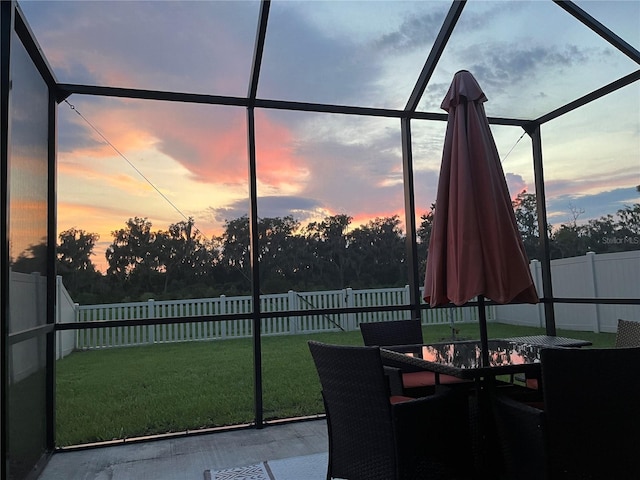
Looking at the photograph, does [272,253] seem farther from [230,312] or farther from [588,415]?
[588,415]

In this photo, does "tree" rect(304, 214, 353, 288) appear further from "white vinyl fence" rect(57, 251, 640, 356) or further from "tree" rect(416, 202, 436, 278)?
"tree" rect(416, 202, 436, 278)

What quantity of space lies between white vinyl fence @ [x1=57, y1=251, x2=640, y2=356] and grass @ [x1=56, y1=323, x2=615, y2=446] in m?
0.14

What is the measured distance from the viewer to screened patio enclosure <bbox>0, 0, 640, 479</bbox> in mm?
3365

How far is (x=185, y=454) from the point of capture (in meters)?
3.66

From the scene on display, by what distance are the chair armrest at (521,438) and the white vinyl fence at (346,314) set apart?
7.78 ft

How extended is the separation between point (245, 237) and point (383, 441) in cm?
385

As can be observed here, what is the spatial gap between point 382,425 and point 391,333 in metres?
1.45

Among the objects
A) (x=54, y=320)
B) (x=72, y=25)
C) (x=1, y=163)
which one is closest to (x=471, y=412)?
(x=1, y=163)

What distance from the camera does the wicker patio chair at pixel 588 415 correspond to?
2000 millimetres

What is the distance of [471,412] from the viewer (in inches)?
106

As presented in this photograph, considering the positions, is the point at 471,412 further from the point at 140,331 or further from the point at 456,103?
the point at 140,331

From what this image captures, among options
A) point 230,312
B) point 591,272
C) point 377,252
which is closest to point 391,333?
point 230,312

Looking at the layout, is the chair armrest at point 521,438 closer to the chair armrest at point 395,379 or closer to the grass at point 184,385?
the chair armrest at point 395,379

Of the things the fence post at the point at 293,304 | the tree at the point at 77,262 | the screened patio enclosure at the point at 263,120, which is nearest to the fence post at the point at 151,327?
the tree at the point at 77,262
